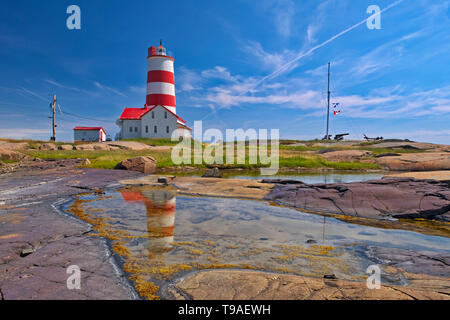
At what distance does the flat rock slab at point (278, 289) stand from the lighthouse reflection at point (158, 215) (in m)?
1.30

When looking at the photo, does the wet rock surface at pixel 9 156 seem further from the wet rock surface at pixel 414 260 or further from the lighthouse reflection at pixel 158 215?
the wet rock surface at pixel 414 260

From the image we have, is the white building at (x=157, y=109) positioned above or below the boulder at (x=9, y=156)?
above

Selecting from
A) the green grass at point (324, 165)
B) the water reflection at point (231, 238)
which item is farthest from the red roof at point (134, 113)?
the water reflection at point (231, 238)

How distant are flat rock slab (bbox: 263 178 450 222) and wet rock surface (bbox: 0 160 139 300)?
6.16 m

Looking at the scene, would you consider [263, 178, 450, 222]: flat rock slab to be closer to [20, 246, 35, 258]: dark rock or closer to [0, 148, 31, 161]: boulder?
[20, 246, 35, 258]: dark rock

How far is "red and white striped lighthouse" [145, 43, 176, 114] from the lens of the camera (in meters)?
45.9

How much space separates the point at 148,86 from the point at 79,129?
18345 mm

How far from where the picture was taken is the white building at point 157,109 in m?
45.9

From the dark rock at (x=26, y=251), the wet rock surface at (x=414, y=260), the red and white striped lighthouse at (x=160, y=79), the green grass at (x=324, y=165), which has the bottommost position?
the wet rock surface at (x=414, y=260)

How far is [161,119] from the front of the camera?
46.1 m

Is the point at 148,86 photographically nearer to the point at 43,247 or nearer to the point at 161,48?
the point at 161,48

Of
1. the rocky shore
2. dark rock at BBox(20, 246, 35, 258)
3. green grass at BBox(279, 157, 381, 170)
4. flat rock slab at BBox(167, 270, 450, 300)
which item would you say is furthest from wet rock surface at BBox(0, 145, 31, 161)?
green grass at BBox(279, 157, 381, 170)

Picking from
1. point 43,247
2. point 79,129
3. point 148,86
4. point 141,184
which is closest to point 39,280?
point 43,247

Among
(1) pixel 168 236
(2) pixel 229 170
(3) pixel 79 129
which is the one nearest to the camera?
(1) pixel 168 236
